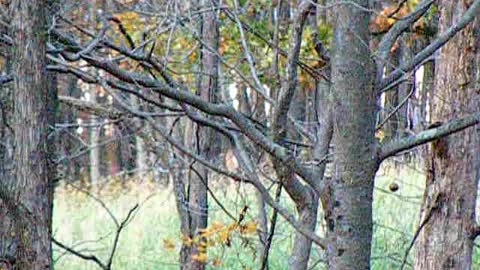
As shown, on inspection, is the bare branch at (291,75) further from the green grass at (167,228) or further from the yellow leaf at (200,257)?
the green grass at (167,228)

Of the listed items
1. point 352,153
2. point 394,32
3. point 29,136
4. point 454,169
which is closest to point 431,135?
point 352,153

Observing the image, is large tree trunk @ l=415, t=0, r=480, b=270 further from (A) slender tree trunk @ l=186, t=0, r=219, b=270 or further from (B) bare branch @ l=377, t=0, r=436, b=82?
(B) bare branch @ l=377, t=0, r=436, b=82

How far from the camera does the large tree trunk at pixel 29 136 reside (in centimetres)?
246

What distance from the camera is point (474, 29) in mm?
4031

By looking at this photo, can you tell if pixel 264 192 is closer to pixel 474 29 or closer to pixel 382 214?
pixel 474 29

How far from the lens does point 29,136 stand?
97.0 inches

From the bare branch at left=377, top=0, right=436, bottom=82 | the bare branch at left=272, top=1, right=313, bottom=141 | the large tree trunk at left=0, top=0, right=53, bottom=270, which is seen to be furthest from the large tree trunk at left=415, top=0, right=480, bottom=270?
the large tree trunk at left=0, top=0, right=53, bottom=270

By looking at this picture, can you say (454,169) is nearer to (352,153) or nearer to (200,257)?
(200,257)

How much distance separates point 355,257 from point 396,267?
4.88 m

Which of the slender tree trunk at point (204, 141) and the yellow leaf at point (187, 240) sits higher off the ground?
the slender tree trunk at point (204, 141)

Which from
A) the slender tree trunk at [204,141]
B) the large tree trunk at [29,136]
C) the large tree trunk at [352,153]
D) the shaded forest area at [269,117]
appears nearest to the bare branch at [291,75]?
the shaded forest area at [269,117]

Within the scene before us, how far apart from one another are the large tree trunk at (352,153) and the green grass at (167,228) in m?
3.66

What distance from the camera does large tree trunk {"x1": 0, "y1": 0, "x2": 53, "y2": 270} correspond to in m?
2.46

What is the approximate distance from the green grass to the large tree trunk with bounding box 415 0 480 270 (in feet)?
6.56
